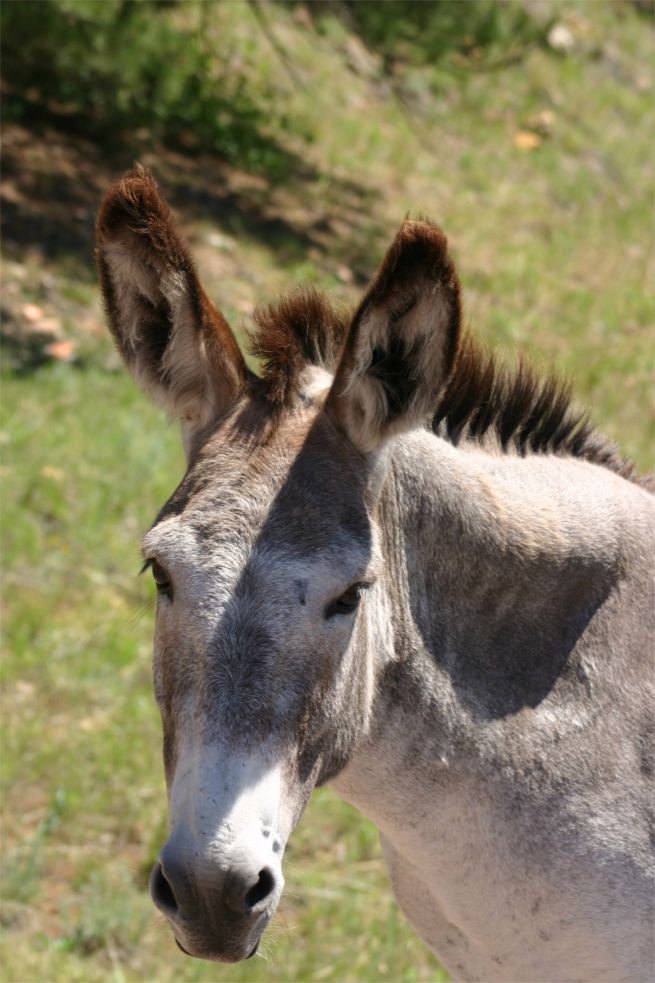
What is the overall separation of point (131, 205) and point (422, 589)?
4.01 feet

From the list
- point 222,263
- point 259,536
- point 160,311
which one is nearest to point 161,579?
point 259,536

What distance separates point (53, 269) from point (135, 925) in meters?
5.89

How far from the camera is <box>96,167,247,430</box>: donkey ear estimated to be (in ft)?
9.37

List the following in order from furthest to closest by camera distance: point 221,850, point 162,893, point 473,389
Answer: point 473,389, point 162,893, point 221,850

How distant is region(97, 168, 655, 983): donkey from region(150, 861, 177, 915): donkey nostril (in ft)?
0.48

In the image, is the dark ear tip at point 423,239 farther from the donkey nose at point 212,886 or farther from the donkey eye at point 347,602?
the donkey nose at point 212,886

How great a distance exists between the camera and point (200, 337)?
2980mm

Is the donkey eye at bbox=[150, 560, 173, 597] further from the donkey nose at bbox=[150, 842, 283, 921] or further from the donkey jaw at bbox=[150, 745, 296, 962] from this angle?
the donkey nose at bbox=[150, 842, 283, 921]

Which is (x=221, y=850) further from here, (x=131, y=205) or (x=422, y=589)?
(x=131, y=205)

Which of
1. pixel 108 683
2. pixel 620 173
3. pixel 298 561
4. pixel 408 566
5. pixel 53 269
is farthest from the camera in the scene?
pixel 620 173

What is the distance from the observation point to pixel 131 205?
284 cm

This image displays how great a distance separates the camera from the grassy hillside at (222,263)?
200 inches

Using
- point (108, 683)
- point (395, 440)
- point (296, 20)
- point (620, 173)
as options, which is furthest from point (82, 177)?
point (395, 440)

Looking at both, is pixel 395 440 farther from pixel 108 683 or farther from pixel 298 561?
pixel 108 683
